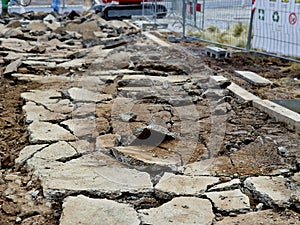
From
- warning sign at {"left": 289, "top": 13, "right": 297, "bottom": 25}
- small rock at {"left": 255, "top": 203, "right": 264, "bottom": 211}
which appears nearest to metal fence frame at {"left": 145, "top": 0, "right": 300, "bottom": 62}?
warning sign at {"left": 289, "top": 13, "right": 297, "bottom": 25}

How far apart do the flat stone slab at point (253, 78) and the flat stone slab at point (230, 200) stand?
3.07 m

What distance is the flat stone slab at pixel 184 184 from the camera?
10.0 ft

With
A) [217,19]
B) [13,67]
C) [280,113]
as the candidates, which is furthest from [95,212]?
[217,19]

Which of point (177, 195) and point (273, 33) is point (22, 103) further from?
point (273, 33)

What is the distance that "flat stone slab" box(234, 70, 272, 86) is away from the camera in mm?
5916

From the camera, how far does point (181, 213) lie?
279 centimetres

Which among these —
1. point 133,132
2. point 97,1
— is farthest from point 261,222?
point 97,1

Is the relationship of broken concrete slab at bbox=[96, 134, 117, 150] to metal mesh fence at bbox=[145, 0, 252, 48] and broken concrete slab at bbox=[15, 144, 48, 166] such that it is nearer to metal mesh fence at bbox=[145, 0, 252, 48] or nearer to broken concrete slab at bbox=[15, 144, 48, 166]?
broken concrete slab at bbox=[15, 144, 48, 166]

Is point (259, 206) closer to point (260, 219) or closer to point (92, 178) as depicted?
point (260, 219)

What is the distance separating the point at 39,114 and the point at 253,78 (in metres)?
2.88

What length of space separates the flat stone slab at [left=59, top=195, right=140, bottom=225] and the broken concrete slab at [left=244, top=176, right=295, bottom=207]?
811 millimetres

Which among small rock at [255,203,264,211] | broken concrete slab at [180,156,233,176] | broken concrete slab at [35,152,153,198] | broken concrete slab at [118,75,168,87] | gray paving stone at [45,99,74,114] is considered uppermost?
broken concrete slab at [118,75,168,87]

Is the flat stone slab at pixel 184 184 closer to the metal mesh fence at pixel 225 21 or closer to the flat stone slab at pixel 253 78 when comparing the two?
the flat stone slab at pixel 253 78

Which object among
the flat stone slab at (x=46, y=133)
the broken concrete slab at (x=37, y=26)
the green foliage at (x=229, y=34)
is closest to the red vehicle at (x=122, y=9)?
the broken concrete slab at (x=37, y=26)
